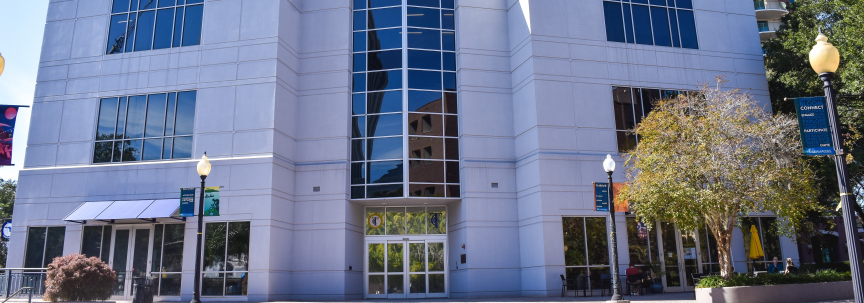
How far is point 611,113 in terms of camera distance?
1040 inches

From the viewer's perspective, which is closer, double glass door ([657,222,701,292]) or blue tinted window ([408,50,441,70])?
double glass door ([657,222,701,292])

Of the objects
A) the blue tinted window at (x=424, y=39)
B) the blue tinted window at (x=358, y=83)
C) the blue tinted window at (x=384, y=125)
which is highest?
the blue tinted window at (x=424, y=39)

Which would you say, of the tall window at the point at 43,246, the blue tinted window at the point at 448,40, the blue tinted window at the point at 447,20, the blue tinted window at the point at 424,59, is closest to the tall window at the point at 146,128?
the tall window at the point at 43,246

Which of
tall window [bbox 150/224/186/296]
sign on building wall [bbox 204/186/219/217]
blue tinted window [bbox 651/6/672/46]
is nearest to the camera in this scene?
sign on building wall [bbox 204/186/219/217]

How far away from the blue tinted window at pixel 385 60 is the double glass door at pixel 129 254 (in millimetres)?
11588

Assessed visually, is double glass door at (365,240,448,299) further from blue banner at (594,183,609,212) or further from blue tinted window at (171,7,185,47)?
blue tinted window at (171,7,185,47)

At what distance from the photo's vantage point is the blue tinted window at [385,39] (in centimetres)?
2802

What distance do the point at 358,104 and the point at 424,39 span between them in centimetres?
420

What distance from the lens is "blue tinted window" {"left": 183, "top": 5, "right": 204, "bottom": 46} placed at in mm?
27219

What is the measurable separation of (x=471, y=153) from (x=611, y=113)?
615 cm

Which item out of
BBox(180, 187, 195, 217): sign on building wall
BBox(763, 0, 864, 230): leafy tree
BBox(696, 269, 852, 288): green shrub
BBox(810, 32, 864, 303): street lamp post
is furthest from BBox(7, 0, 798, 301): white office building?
BBox(810, 32, 864, 303): street lamp post

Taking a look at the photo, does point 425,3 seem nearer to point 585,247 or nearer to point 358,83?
point 358,83

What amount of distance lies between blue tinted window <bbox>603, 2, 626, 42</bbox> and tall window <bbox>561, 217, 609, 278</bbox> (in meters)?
8.32

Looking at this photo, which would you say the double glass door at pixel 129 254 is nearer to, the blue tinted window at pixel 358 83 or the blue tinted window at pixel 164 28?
the blue tinted window at pixel 164 28
